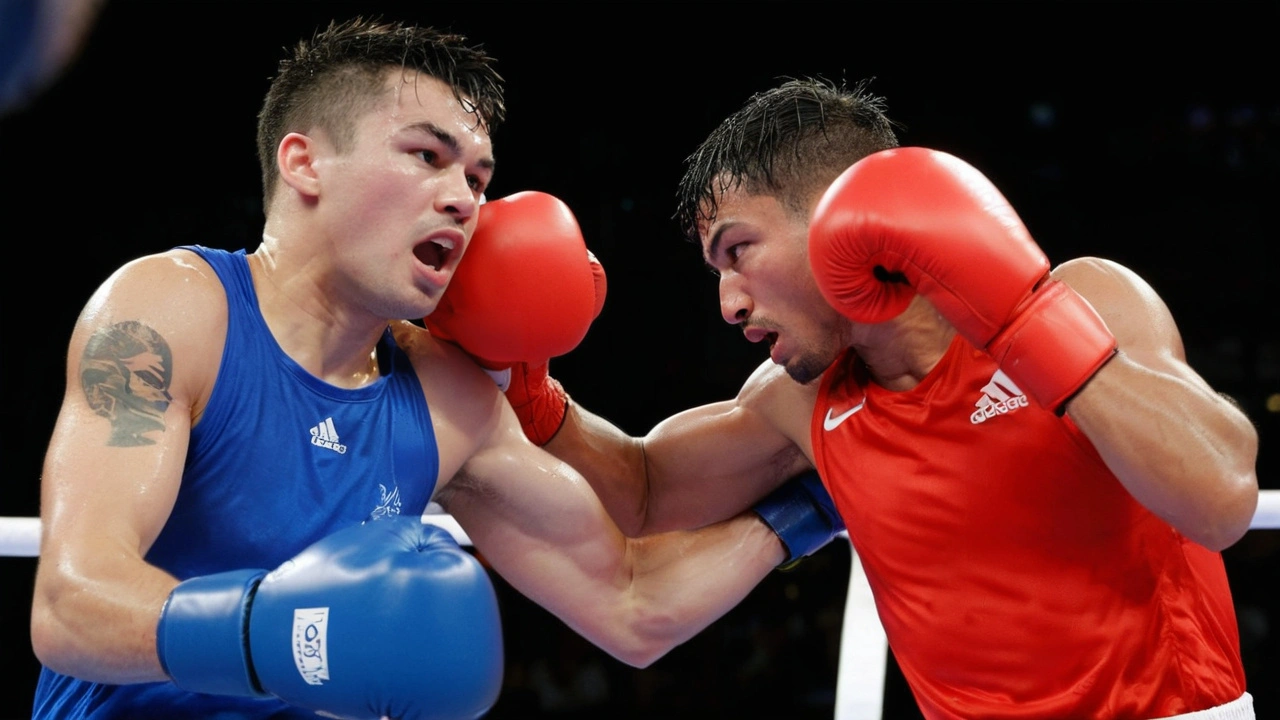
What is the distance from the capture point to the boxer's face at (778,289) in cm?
220

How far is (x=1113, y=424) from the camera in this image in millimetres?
1656

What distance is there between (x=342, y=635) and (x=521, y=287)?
2.72 feet

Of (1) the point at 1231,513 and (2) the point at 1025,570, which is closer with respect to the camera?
(1) the point at 1231,513

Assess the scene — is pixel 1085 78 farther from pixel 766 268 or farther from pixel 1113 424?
pixel 1113 424

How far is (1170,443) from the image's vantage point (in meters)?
1.65

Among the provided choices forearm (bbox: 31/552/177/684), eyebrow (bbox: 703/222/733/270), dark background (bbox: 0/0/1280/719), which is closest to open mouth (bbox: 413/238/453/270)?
eyebrow (bbox: 703/222/733/270)

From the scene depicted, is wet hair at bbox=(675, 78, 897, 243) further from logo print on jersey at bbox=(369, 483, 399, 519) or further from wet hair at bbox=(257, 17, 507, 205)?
logo print on jersey at bbox=(369, 483, 399, 519)

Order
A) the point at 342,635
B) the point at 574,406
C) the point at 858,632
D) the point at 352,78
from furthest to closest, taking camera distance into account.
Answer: the point at 574,406 → the point at 858,632 → the point at 352,78 → the point at 342,635

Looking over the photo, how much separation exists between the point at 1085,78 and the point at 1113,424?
17.6 feet

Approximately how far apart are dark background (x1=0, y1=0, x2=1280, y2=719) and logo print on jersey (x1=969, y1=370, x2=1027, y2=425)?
3.87m

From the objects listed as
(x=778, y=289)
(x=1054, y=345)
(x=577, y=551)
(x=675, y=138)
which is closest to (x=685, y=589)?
(x=577, y=551)

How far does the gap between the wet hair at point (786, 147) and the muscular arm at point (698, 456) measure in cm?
38

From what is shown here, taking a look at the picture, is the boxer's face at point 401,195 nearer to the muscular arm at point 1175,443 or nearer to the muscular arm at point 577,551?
the muscular arm at point 577,551

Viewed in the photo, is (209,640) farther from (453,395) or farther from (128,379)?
(453,395)
